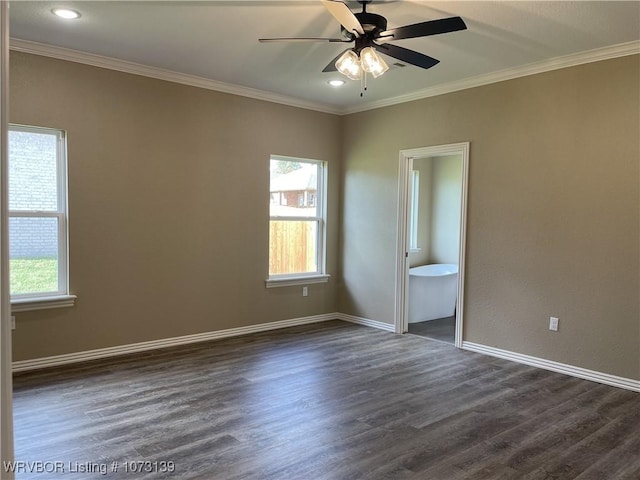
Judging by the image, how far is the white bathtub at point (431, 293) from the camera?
576 centimetres

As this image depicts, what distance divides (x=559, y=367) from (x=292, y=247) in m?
3.14

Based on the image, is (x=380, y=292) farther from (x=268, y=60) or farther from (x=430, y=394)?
(x=268, y=60)

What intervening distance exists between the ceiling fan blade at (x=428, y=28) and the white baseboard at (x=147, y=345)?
348 centimetres

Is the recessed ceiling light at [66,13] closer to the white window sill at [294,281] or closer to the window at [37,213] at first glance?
the window at [37,213]

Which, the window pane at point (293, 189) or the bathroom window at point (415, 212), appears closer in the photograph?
the window pane at point (293, 189)

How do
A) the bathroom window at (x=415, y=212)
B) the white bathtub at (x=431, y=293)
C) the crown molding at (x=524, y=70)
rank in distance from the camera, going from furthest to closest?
the bathroom window at (x=415, y=212) → the white bathtub at (x=431, y=293) → the crown molding at (x=524, y=70)

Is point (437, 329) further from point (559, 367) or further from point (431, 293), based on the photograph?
point (559, 367)

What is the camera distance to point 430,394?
3465 millimetres

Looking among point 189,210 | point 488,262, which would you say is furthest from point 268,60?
point 488,262

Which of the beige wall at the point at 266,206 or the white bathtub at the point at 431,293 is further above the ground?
the beige wall at the point at 266,206

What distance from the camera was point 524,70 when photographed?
4.14m

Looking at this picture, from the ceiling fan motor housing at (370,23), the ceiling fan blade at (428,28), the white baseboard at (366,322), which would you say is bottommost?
the white baseboard at (366,322)

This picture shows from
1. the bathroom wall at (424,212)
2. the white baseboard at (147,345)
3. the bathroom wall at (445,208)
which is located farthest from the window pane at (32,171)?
the bathroom wall at (445,208)

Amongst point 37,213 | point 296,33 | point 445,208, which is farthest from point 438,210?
point 37,213
